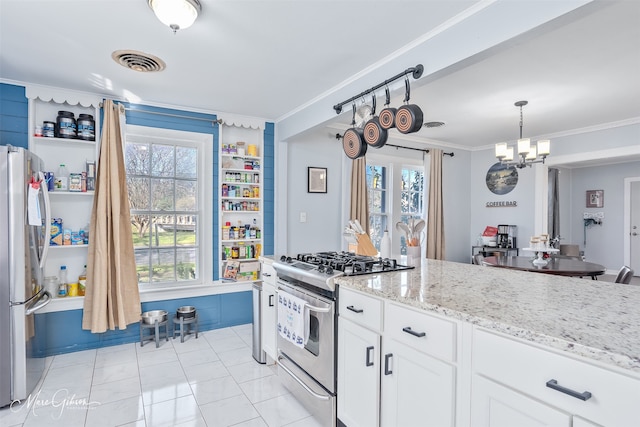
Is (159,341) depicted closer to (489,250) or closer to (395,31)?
(395,31)

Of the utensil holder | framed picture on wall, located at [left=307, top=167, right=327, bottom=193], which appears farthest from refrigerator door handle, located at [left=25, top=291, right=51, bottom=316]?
framed picture on wall, located at [left=307, top=167, right=327, bottom=193]

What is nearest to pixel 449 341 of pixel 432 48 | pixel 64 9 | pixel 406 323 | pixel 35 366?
pixel 406 323

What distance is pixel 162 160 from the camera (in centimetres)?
378

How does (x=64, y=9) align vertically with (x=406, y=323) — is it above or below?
above

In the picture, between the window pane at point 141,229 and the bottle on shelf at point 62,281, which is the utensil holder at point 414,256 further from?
the bottle on shelf at point 62,281

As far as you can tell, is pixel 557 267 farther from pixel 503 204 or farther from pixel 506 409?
pixel 506 409

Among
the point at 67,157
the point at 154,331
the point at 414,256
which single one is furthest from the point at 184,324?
the point at 414,256

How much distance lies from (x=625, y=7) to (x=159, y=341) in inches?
176

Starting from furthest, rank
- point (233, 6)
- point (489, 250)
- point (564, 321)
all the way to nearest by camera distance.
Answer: point (489, 250), point (233, 6), point (564, 321)

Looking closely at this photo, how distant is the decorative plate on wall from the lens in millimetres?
5492

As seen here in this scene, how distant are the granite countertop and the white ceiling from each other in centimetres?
127

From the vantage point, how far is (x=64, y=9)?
77.8 inches

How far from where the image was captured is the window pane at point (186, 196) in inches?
152

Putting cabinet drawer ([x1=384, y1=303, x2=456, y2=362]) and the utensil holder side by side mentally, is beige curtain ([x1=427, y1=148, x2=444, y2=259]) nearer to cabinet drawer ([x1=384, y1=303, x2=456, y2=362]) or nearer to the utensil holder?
the utensil holder
